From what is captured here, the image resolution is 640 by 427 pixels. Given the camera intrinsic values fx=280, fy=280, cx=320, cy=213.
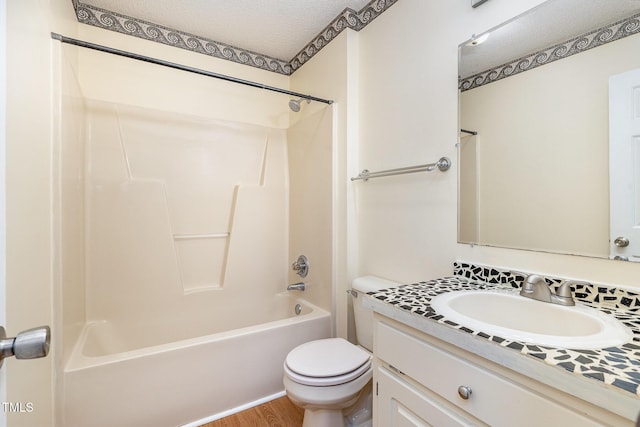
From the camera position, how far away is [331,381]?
Result: 4.07 feet

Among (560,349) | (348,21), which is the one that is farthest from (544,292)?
(348,21)

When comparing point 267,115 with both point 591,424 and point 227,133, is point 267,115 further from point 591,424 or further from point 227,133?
point 591,424

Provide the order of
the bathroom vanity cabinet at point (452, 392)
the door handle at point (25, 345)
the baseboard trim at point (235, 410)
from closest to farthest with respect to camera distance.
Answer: the door handle at point (25, 345) < the bathroom vanity cabinet at point (452, 392) < the baseboard trim at point (235, 410)

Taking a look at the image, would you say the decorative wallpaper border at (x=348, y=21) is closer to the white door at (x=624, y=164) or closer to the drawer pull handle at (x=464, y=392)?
the white door at (x=624, y=164)

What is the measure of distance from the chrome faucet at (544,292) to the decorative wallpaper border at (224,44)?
165 cm

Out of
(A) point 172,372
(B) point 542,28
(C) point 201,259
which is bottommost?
(A) point 172,372

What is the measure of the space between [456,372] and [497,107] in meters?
1.05

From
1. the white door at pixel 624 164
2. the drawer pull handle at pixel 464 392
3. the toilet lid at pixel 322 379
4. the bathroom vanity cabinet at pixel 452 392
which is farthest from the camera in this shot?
the toilet lid at pixel 322 379

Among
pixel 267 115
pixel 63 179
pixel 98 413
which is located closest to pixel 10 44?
pixel 63 179

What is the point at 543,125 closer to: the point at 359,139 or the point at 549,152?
the point at 549,152

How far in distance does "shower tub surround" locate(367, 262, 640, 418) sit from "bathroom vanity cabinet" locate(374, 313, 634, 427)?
0.11 ft

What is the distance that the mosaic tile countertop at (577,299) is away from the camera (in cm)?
52

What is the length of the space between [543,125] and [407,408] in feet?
3.60

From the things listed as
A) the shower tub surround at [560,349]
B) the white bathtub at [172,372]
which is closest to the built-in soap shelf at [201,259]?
the white bathtub at [172,372]
